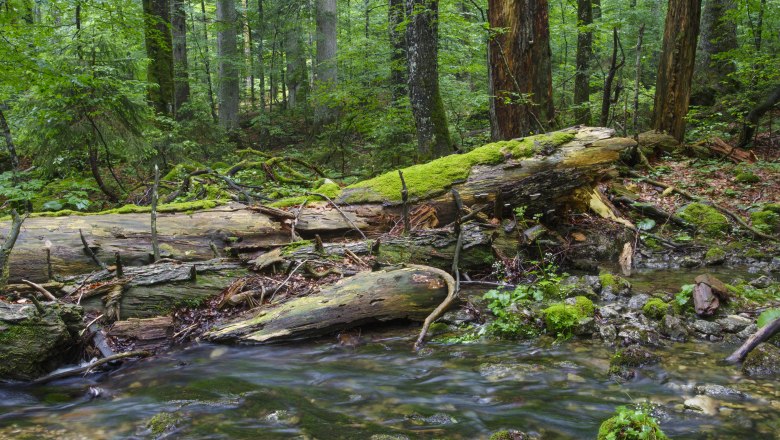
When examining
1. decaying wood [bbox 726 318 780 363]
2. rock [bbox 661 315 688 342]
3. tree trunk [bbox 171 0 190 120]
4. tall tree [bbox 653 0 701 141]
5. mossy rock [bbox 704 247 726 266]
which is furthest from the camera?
tree trunk [bbox 171 0 190 120]

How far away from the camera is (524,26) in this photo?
840cm

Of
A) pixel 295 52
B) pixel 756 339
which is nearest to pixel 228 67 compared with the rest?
pixel 295 52

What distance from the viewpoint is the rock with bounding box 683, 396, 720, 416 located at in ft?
9.73

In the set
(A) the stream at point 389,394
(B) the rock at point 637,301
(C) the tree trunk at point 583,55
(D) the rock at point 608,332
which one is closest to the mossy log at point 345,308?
(A) the stream at point 389,394

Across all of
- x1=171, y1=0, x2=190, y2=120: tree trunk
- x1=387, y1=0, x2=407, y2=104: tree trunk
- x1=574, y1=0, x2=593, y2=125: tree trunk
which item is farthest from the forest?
x1=171, y1=0, x2=190, y2=120: tree trunk

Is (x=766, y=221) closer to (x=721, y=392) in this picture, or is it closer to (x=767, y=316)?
(x=767, y=316)

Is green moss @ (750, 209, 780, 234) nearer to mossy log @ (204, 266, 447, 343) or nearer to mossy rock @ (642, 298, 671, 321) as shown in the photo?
mossy rock @ (642, 298, 671, 321)

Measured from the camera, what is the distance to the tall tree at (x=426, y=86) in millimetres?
9477

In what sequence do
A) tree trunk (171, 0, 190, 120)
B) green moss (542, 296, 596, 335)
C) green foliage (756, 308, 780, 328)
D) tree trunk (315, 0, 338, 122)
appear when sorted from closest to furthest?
green foliage (756, 308, 780, 328), green moss (542, 296, 596, 335), tree trunk (171, 0, 190, 120), tree trunk (315, 0, 338, 122)

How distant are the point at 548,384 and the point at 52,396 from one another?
3.77 meters

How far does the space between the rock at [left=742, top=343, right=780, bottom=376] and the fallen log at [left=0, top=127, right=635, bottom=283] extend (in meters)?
3.34

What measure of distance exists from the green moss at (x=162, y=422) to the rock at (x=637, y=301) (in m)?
4.20

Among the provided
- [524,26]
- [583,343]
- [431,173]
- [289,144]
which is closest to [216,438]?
[583,343]

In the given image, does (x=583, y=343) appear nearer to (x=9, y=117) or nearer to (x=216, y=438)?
(x=216, y=438)
